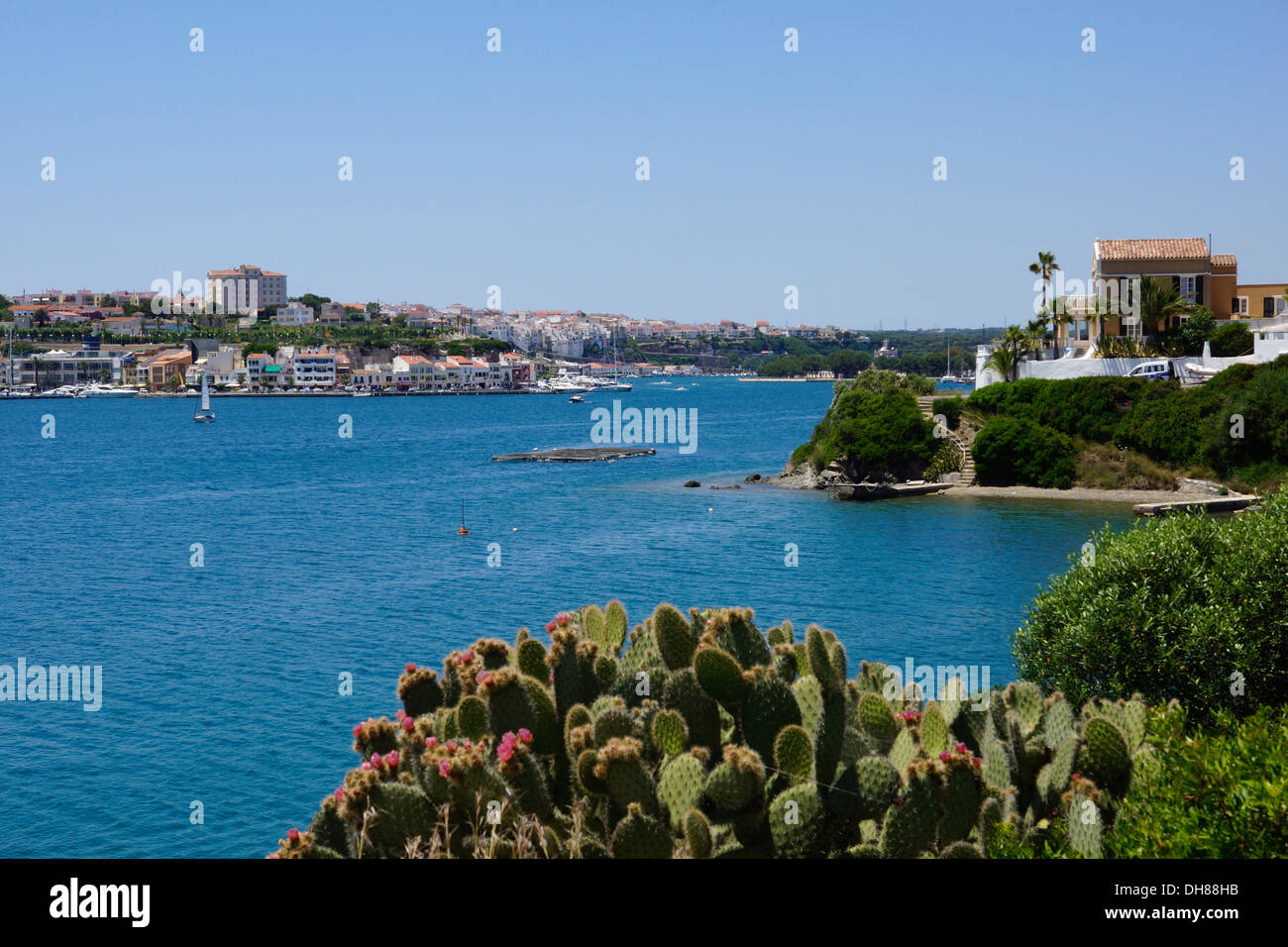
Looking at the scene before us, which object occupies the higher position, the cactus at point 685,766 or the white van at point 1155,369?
the white van at point 1155,369

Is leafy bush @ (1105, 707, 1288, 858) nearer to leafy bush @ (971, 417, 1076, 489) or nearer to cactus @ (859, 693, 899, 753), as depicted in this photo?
cactus @ (859, 693, 899, 753)

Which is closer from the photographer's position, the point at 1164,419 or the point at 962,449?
the point at 1164,419

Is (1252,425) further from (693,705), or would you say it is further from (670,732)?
(670,732)

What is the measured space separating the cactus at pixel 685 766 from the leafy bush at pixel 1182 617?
7.00m

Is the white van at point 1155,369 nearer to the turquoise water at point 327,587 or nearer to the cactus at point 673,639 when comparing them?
the turquoise water at point 327,587

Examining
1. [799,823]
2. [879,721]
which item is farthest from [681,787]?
[879,721]

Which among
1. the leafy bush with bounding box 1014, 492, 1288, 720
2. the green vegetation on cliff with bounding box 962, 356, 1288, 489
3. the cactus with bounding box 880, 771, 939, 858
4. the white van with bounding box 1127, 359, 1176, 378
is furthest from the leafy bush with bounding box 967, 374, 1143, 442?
the cactus with bounding box 880, 771, 939, 858

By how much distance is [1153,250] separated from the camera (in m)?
64.4

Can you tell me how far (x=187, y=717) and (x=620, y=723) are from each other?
2171 cm

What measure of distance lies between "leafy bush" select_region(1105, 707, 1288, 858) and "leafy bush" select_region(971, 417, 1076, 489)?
52408 millimetres

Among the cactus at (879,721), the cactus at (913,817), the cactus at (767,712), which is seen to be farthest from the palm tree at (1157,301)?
the cactus at (913,817)

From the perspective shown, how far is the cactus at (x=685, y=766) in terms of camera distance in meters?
7.28

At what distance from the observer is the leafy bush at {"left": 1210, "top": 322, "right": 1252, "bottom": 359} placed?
2387 inches

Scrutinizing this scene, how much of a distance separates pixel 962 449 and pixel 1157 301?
1364cm
